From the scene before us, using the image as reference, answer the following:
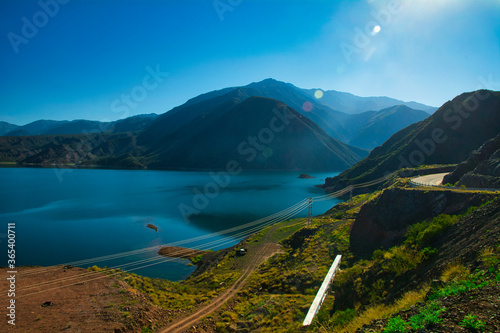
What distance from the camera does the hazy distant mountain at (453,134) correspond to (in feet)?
217

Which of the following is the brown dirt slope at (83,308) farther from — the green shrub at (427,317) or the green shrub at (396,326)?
the green shrub at (427,317)

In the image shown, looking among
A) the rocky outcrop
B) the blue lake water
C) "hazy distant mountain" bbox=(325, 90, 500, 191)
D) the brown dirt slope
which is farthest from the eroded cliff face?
"hazy distant mountain" bbox=(325, 90, 500, 191)

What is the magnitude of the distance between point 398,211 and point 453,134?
68.8 metres

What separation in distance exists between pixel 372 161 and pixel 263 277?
88686 mm

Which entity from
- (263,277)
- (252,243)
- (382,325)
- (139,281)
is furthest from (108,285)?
(382,325)

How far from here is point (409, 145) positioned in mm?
82812

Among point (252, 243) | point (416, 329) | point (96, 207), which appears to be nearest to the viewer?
point (416, 329)

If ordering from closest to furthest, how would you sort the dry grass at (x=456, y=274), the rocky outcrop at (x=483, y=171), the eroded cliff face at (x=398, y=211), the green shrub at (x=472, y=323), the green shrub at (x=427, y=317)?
the green shrub at (x=472, y=323), the green shrub at (x=427, y=317), the dry grass at (x=456, y=274), the eroded cliff face at (x=398, y=211), the rocky outcrop at (x=483, y=171)

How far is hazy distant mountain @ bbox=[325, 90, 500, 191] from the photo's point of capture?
6625cm

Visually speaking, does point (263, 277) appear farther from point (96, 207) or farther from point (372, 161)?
point (372, 161)

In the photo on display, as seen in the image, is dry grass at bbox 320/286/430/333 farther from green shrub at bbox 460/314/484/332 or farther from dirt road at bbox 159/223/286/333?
dirt road at bbox 159/223/286/333

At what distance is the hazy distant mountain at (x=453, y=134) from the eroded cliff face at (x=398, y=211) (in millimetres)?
59556

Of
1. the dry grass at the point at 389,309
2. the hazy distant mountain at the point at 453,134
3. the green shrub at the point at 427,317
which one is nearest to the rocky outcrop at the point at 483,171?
the dry grass at the point at 389,309

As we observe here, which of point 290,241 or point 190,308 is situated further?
point 290,241
